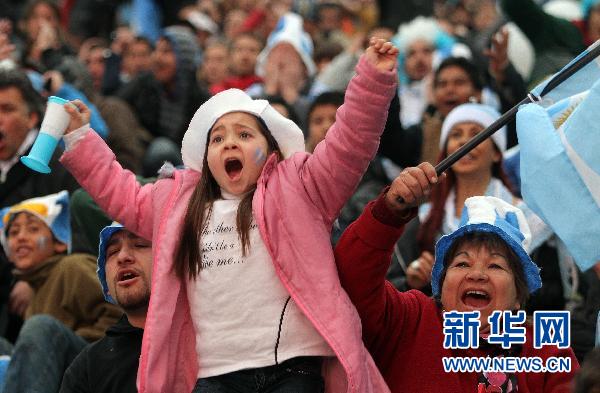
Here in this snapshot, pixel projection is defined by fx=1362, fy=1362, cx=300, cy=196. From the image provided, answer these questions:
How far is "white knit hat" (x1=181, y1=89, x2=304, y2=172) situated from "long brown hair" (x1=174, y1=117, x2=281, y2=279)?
7.0 inches

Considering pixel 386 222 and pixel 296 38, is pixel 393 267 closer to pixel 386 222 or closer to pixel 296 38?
pixel 386 222

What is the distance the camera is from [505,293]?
16.6 feet

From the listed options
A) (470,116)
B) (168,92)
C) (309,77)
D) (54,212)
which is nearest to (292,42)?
(309,77)

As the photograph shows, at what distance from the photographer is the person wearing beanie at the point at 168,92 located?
33.3ft

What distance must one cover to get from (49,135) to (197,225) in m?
0.70

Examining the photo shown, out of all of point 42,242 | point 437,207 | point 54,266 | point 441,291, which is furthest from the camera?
point 42,242

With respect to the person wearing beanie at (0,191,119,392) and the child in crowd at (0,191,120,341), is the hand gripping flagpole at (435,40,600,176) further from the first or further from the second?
the child in crowd at (0,191,120,341)

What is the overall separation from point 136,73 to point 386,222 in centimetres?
657

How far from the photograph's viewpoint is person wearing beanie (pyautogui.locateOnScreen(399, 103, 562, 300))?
659 cm

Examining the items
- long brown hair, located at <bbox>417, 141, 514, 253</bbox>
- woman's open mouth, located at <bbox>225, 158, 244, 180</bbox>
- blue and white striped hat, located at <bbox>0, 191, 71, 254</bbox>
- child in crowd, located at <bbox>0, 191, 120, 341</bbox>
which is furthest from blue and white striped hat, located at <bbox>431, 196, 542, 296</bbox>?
blue and white striped hat, located at <bbox>0, 191, 71, 254</bbox>

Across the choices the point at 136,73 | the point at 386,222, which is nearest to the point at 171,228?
the point at 386,222

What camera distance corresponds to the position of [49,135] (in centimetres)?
526

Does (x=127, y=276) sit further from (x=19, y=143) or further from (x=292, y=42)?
(x=292, y=42)

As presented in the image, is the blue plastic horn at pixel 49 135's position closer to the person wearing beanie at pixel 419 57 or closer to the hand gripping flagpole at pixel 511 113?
the hand gripping flagpole at pixel 511 113
